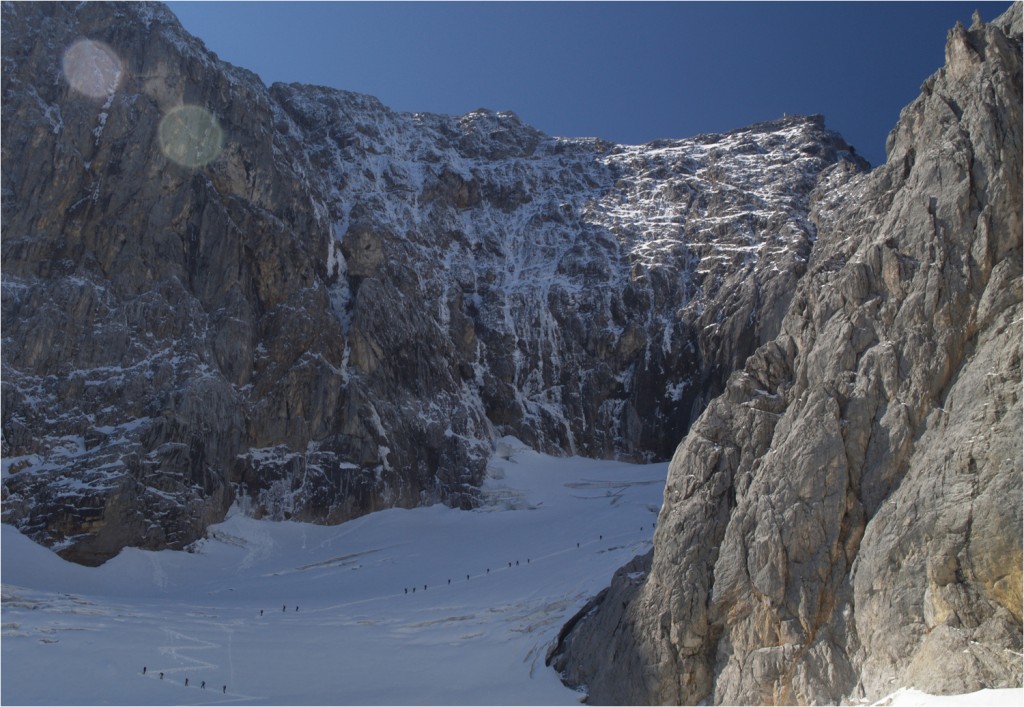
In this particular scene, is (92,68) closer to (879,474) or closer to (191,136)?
(191,136)

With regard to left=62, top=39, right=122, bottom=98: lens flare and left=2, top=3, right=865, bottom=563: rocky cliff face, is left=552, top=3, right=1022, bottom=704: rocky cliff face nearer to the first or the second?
left=2, top=3, right=865, bottom=563: rocky cliff face

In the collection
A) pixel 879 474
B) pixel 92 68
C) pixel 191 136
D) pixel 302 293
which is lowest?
pixel 879 474

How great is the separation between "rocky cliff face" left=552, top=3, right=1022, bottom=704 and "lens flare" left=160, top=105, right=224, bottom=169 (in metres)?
75.5

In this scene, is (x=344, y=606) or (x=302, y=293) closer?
(x=344, y=606)

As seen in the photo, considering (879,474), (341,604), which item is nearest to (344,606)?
(341,604)

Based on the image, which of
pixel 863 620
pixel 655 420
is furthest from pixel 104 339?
pixel 863 620

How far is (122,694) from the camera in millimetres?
43156

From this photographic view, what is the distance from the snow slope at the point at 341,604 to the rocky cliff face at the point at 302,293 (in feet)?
12.4

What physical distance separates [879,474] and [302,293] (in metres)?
76.5

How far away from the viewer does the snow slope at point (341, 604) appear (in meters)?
44.4

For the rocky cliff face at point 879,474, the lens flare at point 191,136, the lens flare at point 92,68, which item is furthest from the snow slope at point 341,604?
the lens flare at point 92,68

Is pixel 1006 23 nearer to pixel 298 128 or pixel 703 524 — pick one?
pixel 703 524

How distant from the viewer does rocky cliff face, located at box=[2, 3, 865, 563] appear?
8294 centimetres

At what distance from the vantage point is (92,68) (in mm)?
99375
